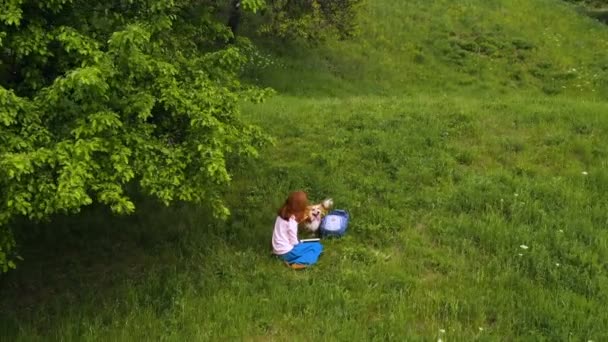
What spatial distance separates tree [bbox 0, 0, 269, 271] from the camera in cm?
472

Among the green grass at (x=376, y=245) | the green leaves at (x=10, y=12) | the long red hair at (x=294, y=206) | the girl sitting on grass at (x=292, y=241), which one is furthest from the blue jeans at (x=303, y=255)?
the green leaves at (x=10, y=12)

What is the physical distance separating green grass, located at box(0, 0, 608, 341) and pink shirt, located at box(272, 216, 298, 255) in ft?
0.65

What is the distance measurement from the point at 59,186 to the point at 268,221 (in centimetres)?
403

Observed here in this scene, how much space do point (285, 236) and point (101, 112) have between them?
309cm

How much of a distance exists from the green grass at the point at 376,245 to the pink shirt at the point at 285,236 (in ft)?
0.65

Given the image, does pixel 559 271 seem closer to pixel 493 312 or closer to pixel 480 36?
pixel 493 312

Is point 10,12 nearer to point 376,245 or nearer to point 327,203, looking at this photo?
point 327,203

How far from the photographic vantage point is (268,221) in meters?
8.30

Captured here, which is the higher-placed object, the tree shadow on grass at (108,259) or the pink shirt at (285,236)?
the pink shirt at (285,236)

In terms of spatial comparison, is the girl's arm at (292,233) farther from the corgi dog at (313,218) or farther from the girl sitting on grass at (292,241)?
the corgi dog at (313,218)

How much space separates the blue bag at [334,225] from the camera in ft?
25.7

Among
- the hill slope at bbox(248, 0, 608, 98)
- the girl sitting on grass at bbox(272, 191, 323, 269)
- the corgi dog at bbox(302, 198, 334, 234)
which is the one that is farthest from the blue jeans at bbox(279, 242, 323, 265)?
the hill slope at bbox(248, 0, 608, 98)

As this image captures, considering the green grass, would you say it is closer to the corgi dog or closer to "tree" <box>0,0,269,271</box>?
→ the corgi dog

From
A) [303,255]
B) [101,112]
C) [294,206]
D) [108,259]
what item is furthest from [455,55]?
[101,112]
